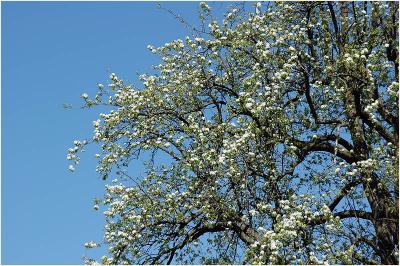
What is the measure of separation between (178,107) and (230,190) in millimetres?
2856

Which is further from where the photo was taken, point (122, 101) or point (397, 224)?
point (122, 101)

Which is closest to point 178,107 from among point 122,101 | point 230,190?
point 122,101

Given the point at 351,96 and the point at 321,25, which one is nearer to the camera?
the point at 351,96

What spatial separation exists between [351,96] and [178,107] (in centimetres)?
397

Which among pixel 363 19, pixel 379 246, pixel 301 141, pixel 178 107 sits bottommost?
pixel 379 246

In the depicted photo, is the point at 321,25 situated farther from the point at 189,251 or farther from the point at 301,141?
the point at 189,251

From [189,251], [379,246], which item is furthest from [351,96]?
[189,251]

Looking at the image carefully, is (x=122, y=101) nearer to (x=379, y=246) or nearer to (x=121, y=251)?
(x=121, y=251)

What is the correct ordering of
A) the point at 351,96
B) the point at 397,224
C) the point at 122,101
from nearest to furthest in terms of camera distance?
the point at 397,224, the point at 351,96, the point at 122,101

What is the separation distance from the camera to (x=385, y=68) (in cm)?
1502

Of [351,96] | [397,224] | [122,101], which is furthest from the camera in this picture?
[122,101]

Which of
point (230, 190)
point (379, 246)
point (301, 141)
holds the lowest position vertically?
point (379, 246)

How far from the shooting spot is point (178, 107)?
16672 millimetres

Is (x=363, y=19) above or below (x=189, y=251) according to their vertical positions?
above
